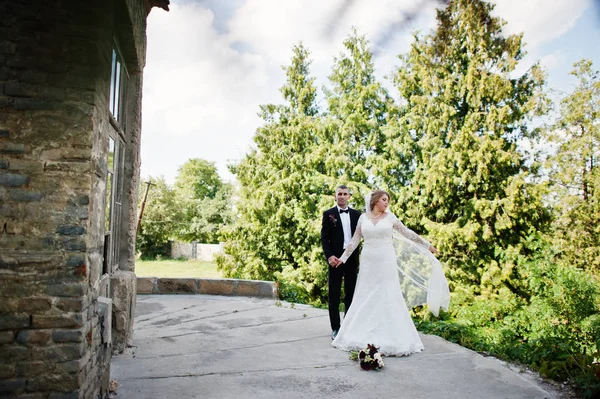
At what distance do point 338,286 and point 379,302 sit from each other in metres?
0.69

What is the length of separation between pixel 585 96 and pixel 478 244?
831 centimetres

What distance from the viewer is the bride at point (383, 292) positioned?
4.80 metres

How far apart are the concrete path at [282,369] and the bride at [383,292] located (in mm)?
233

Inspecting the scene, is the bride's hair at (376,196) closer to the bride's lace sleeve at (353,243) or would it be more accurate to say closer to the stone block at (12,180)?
the bride's lace sleeve at (353,243)

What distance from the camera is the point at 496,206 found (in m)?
13.4

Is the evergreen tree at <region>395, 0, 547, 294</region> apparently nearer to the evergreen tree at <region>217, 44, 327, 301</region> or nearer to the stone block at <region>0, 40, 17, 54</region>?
the evergreen tree at <region>217, 44, 327, 301</region>

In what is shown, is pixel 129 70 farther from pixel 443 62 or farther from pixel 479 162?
pixel 443 62

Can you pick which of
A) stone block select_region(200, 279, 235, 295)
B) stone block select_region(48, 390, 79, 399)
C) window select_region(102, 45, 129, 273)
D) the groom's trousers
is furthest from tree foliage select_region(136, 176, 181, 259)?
stone block select_region(48, 390, 79, 399)

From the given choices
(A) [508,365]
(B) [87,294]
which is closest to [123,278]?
(B) [87,294]

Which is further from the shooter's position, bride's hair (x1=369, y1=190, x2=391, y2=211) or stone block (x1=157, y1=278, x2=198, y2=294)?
stone block (x1=157, y1=278, x2=198, y2=294)

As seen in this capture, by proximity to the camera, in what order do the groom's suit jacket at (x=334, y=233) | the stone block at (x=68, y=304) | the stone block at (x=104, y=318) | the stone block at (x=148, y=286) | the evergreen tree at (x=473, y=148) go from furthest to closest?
the evergreen tree at (x=473, y=148) < the stone block at (x=148, y=286) < the groom's suit jacket at (x=334, y=233) < the stone block at (x=104, y=318) < the stone block at (x=68, y=304)

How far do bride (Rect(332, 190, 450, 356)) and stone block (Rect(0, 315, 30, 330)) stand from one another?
329 centimetres

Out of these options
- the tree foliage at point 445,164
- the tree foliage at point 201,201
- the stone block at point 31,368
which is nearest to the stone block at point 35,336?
the stone block at point 31,368

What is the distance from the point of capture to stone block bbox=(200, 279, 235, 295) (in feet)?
29.5
